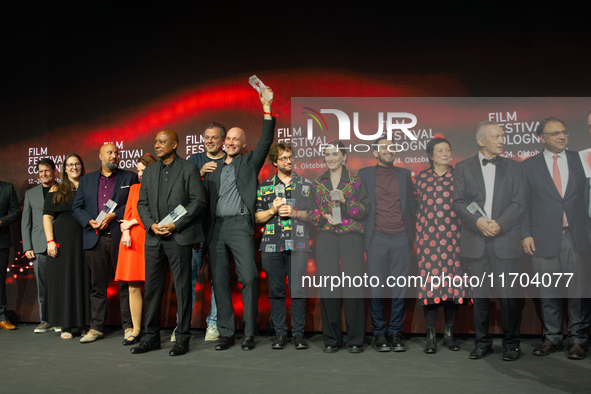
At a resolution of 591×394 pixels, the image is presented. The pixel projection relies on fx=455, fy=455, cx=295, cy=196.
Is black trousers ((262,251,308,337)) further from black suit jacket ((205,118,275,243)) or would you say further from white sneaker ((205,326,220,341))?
white sneaker ((205,326,220,341))

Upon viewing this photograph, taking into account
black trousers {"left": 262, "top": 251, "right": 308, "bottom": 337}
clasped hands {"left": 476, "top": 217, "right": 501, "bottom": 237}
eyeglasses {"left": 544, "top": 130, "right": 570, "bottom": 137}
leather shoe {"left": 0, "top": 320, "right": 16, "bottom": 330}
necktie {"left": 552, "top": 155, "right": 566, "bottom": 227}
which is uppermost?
eyeglasses {"left": 544, "top": 130, "right": 570, "bottom": 137}

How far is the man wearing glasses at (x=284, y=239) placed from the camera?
11.7 ft

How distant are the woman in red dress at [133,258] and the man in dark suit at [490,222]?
8.48ft

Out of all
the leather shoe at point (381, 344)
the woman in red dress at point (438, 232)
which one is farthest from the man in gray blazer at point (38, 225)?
the woman in red dress at point (438, 232)

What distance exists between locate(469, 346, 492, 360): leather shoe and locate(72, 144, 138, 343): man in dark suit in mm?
2772

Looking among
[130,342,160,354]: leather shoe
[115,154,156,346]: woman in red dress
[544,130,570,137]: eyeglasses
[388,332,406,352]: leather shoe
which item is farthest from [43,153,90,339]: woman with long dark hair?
[544,130,570,137]: eyeglasses

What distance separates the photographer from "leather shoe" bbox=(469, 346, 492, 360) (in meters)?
3.28

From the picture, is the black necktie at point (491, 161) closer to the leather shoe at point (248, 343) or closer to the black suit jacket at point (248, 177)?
the black suit jacket at point (248, 177)

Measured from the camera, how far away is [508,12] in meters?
4.18

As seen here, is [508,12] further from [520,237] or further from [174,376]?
[174,376]

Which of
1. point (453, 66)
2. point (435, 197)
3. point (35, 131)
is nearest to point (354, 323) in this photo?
point (435, 197)

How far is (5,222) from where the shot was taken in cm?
470

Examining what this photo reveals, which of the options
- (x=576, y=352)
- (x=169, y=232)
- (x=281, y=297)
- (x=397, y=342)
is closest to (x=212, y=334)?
(x=281, y=297)

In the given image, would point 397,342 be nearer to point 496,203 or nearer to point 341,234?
point 341,234
